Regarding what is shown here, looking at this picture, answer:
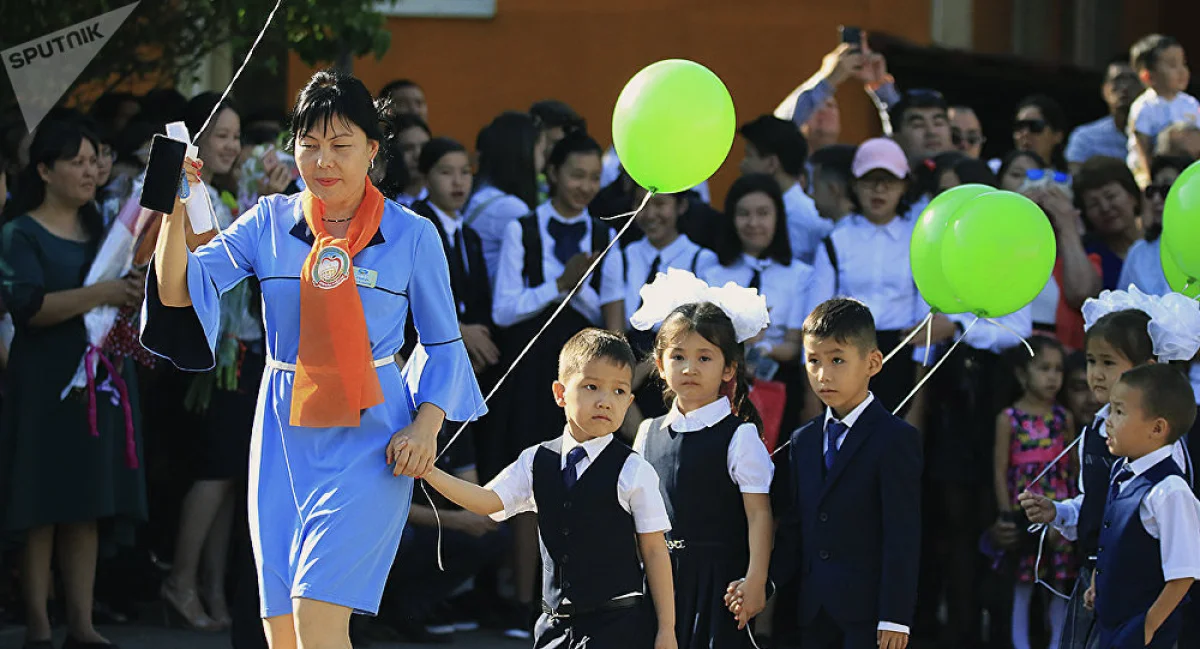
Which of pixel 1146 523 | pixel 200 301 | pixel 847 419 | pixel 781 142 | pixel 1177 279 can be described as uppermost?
pixel 781 142

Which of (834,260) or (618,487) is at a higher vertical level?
(834,260)

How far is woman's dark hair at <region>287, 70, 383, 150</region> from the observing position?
471cm

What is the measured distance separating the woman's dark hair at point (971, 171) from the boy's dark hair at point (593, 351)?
348 centimetres

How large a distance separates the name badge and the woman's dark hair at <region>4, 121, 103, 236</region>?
297 cm

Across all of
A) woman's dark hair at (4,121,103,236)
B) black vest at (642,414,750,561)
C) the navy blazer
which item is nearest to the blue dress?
black vest at (642,414,750,561)

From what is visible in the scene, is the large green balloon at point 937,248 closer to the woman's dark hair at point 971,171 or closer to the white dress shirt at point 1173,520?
the white dress shirt at point 1173,520

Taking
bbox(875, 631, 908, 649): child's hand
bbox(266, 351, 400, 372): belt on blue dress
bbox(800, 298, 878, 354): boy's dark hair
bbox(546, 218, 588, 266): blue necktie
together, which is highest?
bbox(546, 218, 588, 266): blue necktie

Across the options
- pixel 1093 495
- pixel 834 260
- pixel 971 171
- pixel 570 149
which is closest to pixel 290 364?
pixel 1093 495

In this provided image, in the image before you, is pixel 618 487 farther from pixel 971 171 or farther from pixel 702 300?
pixel 971 171

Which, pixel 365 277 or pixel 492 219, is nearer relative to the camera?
pixel 365 277

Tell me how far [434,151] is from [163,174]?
13.1 feet

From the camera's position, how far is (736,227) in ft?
27.0

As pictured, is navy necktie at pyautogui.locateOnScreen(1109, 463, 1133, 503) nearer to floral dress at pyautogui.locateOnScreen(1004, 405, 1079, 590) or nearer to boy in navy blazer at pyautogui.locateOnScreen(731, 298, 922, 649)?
boy in navy blazer at pyautogui.locateOnScreen(731, 298, 922, 649)

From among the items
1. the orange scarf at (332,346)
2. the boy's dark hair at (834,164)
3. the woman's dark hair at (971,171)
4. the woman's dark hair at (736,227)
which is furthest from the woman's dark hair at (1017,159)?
the orange scarf at (332,346)
